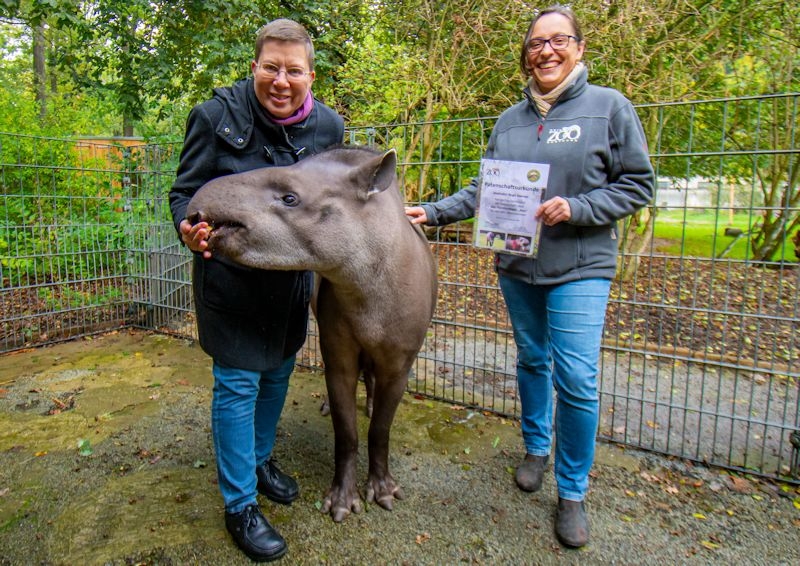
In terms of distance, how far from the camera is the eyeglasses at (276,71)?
7.57 feet

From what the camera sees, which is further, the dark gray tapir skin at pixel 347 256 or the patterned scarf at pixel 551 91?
the patterned scarf at pixel 551 91

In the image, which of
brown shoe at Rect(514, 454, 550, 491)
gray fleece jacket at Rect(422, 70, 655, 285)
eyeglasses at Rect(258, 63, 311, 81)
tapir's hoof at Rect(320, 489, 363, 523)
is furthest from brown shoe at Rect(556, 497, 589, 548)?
eyeglasses at Rect(258, 63, 311, 81)

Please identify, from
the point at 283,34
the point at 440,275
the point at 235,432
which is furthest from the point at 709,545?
the point at 283,34

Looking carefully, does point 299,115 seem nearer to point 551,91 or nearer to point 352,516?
point 551,91

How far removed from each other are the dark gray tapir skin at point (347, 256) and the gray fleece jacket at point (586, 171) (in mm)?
660

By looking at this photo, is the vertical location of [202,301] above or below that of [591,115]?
below

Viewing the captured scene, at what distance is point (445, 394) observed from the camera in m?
4.43

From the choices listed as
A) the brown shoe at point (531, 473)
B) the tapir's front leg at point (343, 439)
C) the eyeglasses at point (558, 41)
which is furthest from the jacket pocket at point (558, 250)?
the brown shoe at point (531, 473)

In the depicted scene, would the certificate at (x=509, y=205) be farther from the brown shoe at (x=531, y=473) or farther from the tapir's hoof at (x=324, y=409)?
the tapir's hoof at (x=324, y=409)

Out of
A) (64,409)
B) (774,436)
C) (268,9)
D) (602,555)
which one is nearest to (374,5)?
(268,9)

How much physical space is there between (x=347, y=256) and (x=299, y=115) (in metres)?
0.70

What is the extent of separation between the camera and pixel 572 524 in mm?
2652

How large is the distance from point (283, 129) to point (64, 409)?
116 inches

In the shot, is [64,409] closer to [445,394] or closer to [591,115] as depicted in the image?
[445,394]
